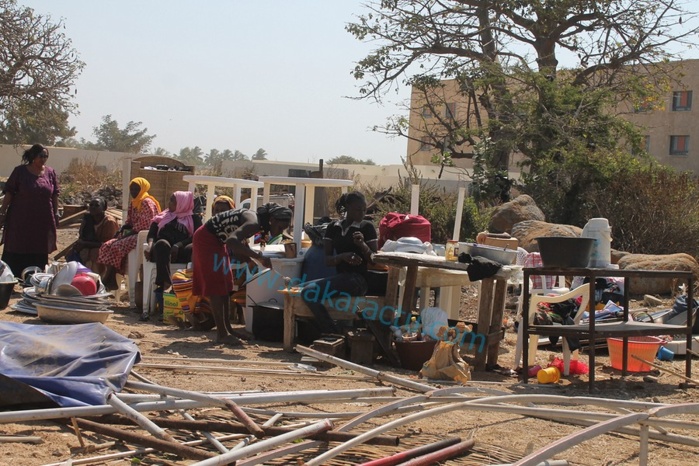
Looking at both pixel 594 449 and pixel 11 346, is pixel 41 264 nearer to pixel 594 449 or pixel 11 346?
pixel 11 346

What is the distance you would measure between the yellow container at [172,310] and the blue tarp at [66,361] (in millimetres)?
2610

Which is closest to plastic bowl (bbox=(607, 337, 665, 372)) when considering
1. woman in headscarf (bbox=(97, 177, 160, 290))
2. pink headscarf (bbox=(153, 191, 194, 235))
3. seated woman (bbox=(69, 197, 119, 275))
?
pink headscarf (bbox=(153, 191, 194, 235))

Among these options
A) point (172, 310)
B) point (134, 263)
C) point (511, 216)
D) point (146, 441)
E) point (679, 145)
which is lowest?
point (172, 310)

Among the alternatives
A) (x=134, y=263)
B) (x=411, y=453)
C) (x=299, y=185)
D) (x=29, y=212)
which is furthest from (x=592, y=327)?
(x=29, y=212)

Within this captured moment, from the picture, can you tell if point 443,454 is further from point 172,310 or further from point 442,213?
point 442,213

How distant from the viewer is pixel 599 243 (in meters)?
6.80

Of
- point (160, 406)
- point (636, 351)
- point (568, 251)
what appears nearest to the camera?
point (160, 406)

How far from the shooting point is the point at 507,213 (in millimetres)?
14969

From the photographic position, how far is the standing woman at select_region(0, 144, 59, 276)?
10086mm

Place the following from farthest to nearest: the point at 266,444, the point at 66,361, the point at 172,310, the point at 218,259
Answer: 1. the point at 172,310
2. the point at 218,259
3. the point at 66,361
4. the point at 266,444

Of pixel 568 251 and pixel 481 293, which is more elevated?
pixel 568 251

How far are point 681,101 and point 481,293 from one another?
36.3 metres

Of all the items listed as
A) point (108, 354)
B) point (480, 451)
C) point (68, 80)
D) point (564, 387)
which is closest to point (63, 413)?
point (108, 354)

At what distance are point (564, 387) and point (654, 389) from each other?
702mm
